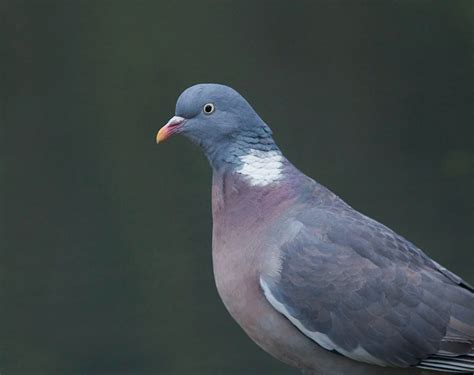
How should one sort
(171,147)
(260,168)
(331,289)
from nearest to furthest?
1. (331,289)
2. (260,168)
3. (171,147)

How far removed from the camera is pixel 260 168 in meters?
4.01

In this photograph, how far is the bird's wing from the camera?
3793 millimetres

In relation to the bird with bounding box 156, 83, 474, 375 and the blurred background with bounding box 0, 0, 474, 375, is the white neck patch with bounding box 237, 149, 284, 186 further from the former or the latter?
the blurred background with bounding box 0, 0, 474, 375

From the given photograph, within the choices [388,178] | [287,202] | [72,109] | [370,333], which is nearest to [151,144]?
[72,109]

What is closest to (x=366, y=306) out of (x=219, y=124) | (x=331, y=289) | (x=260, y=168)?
(x=331, y=289)

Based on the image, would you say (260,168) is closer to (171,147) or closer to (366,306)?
(366,306)

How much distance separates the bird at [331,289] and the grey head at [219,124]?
4.2 inches

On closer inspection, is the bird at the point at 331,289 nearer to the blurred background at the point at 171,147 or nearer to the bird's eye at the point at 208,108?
the bird's eye at the point at 208,108

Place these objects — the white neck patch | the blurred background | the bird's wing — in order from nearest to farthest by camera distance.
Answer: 1. the bird's wing
2. the white neck patch
3. the blurred background

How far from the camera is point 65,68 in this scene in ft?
Answer: 17.2

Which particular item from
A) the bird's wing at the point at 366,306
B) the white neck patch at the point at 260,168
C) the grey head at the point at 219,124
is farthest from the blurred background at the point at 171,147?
the bird's wing at the point at 366,306

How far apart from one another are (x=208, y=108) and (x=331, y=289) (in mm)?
758

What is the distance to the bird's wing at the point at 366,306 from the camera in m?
3.79

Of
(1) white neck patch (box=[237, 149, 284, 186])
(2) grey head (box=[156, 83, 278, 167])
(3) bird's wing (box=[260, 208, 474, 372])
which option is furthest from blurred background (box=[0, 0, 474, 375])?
(3) bird's wing (box=[260, 208, 474, 372])
